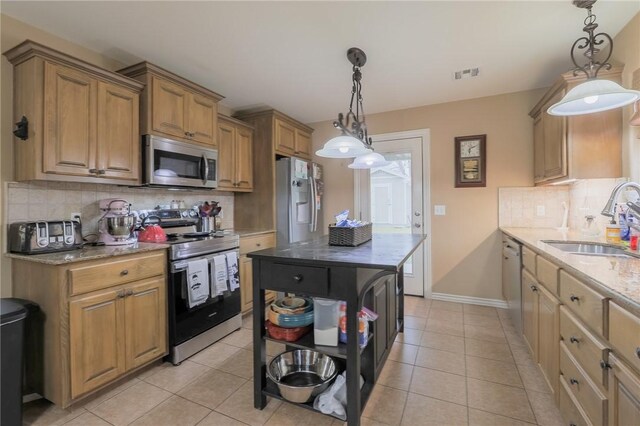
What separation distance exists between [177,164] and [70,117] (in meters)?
0.78

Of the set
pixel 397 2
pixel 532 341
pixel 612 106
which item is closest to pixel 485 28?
pixel 397 2

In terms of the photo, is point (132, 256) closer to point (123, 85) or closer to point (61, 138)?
point (61, 138)

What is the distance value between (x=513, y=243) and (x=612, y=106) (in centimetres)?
135

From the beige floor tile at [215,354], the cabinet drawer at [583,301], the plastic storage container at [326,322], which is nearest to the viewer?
the cabinet drawer at [583,301]

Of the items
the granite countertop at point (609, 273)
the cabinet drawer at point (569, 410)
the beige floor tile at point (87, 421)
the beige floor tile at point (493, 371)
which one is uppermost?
the granite countertop at point (609, 273)

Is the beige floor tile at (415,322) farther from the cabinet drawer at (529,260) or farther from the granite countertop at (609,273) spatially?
the granite countertop at (609,273)

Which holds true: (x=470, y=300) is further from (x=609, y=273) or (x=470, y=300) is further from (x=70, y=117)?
(x=70, y=117)

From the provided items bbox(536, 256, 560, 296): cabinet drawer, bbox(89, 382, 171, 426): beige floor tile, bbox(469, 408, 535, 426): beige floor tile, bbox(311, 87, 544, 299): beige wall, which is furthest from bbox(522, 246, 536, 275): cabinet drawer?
bbox(89, 382, 171, 426): beige floor tile

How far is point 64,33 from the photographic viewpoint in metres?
2.04

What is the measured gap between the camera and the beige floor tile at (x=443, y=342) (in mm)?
2377

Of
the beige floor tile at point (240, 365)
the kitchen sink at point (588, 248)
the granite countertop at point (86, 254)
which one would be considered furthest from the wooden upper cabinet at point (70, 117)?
the kitchen sink at point (588, 248)

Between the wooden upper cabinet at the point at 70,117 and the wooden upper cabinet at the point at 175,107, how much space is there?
125 mm

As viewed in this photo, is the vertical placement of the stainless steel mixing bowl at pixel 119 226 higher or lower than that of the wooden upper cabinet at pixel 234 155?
lower

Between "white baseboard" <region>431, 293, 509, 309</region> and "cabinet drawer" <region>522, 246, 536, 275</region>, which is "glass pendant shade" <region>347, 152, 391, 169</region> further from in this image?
"white baseboard" <region>431, 293, 509, 309</region>
